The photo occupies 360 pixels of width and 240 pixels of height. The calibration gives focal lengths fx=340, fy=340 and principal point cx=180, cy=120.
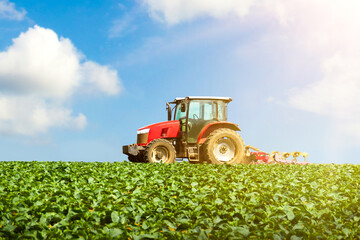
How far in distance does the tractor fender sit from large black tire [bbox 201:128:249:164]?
0.31 metres

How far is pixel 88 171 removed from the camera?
10406mm

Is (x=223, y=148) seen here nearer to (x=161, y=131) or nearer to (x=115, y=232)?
(x=161, y=131)

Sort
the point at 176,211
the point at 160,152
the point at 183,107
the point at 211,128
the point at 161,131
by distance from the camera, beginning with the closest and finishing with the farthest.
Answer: the point at 176,211, the point at 183,107, the point at 160,152, the point at 211,128, the point at 161,131

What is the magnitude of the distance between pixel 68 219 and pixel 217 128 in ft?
29.8

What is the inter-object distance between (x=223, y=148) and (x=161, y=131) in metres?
2.59

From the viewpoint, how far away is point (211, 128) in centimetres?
1345

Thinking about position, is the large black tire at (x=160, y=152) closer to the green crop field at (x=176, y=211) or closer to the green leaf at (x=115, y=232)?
Result: the green crop field at (x=176, y=211)

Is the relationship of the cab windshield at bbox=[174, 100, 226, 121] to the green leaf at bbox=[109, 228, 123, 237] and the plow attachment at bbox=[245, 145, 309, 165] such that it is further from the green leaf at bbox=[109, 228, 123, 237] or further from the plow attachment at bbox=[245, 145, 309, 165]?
the green leaf at bbox=[109, 228, 123, 237]

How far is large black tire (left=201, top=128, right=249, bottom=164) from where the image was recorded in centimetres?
1296

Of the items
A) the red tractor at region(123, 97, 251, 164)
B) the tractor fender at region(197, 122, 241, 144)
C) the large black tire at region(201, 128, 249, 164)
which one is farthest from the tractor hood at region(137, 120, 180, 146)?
the large black tire at region(201, 128, 249, 164)

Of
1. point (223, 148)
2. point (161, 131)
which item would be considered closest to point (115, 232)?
point (161, 131)

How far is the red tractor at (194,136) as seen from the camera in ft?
42.8

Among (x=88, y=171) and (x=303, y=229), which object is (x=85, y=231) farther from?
(x=88, y=171)

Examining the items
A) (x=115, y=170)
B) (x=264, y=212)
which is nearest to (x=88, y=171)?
(x=115, y=170)
